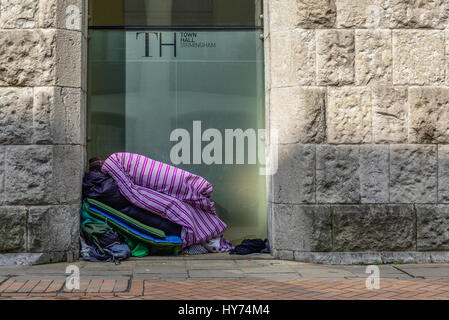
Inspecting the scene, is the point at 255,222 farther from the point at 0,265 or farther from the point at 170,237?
the point at 0,265

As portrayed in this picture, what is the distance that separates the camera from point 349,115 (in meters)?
6.31

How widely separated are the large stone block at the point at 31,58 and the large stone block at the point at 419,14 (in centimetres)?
360

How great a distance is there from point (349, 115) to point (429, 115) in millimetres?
872

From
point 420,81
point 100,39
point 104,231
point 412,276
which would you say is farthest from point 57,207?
point 420,81

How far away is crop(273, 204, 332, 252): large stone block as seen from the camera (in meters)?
6.24

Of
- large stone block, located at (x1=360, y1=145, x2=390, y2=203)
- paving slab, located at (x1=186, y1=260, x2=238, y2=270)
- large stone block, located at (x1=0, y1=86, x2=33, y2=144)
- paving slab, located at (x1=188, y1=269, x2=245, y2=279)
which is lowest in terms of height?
Answer: paving slab, located at (x1=188, y1=269, x2=245, y2=279)

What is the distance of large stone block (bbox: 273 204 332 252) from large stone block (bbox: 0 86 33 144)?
9.37 ft

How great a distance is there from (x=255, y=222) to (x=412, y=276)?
2055 mm

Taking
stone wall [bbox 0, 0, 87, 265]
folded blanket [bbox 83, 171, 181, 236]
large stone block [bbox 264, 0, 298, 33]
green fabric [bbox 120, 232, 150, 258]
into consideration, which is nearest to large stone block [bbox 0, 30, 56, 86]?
stone wall [bbox 0, 0, 87, 265]

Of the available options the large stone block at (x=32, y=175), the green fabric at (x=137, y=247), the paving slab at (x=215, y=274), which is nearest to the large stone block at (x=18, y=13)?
the large stone block at (x=32, y=175)

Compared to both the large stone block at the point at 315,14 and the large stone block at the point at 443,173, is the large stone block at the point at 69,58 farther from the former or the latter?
the large stone block at the point at 443,173

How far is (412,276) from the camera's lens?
5559 mm

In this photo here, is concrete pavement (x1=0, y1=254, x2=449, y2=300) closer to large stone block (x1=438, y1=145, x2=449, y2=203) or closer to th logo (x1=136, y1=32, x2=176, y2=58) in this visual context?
large stone block (x1=438, y1=145, x2=449, y2=203)

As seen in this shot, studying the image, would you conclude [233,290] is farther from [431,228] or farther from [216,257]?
[431,228]
